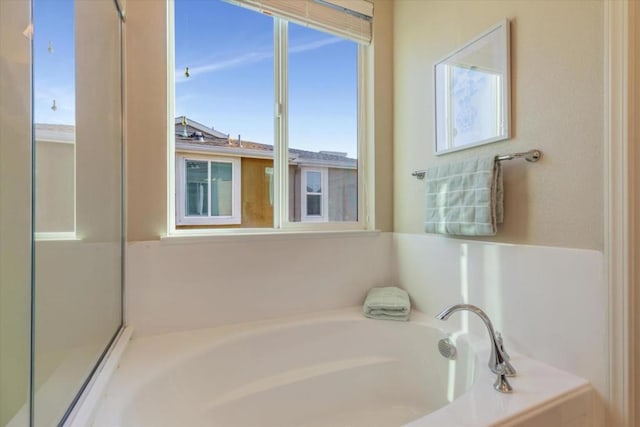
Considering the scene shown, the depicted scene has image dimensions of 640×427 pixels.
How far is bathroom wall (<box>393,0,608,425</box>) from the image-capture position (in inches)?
39.1

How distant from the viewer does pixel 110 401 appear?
0.91m

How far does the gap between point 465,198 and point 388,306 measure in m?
0.71

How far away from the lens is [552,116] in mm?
1105

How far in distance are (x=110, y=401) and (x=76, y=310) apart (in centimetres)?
34

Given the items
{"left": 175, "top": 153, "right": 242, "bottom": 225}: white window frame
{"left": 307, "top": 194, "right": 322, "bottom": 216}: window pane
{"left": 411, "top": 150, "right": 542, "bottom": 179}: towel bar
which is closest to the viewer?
{"left": 411, "top": 150, "right": 542, "bottom": 179}: towel bar

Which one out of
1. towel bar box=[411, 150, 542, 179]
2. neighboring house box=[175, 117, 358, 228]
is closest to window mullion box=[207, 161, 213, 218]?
neighboring house box=[175, 117, 358, 228]

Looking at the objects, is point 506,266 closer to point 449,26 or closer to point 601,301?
point 601,301

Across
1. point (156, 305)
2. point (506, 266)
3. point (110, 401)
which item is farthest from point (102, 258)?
point (506, 266)

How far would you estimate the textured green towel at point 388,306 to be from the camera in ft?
5.33

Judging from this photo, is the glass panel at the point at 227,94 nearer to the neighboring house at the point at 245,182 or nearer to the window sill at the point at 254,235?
the neighboring house at the point at 245,182

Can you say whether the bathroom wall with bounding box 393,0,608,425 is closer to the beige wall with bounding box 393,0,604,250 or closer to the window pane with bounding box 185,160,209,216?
the beige wall with bounding box 393,0,604,250

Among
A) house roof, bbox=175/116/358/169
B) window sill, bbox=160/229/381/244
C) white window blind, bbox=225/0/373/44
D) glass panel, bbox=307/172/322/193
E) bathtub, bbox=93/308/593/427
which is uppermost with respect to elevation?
white window blind, bbox=225/0/373/44

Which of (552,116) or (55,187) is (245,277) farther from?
(552,116)

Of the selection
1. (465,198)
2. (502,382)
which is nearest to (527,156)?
(465,198)
